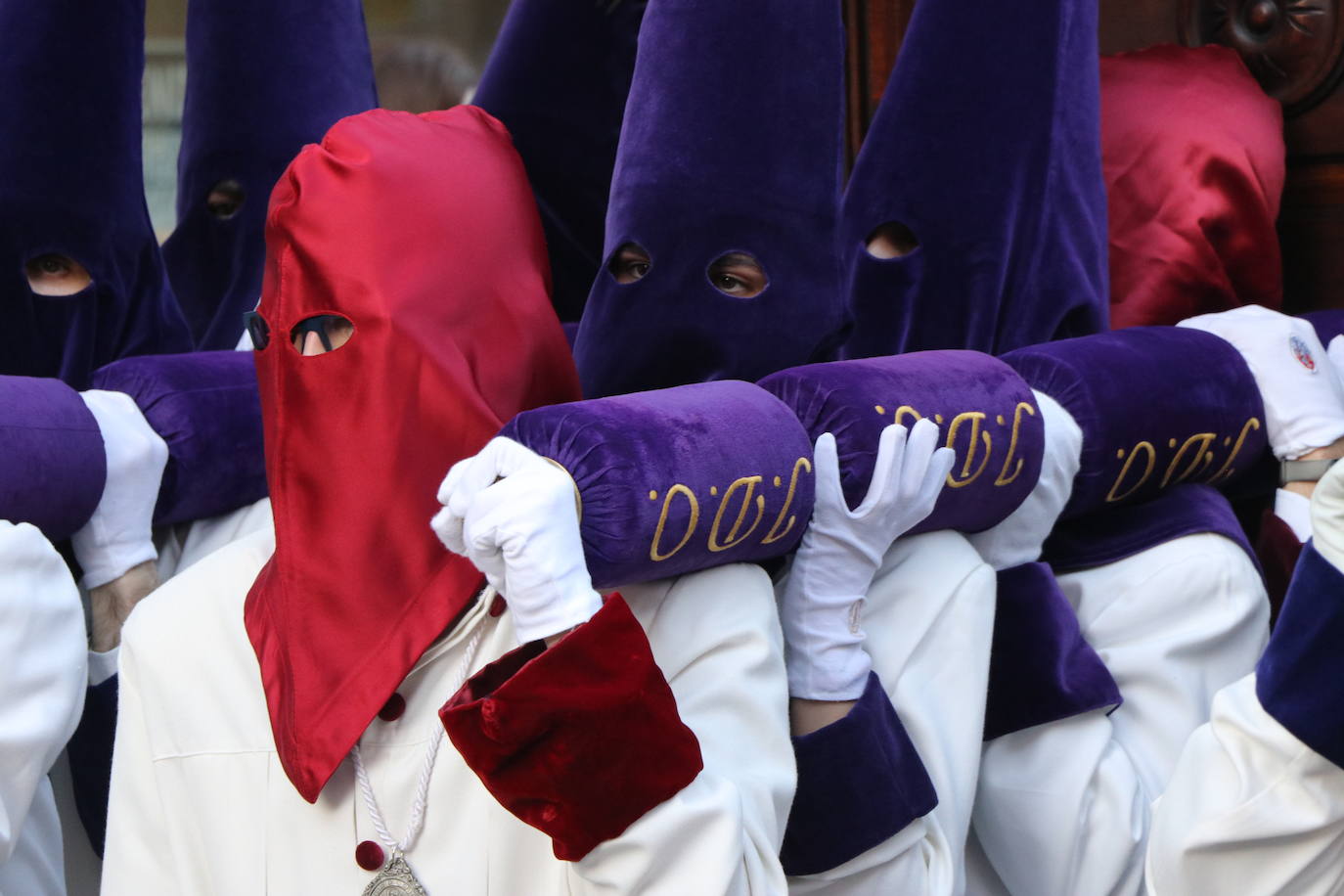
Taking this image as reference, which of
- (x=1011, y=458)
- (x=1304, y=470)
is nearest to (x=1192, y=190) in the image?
(x=1304, y=470)

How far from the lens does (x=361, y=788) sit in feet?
5.28

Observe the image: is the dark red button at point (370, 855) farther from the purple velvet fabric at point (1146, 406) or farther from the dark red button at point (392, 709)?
the purple velvet fabric at point (1146, 406)

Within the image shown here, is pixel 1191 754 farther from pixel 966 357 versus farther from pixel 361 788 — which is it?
pixel 361 788

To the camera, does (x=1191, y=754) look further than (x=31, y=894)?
No

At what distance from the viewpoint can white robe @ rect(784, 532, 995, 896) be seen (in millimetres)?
1830

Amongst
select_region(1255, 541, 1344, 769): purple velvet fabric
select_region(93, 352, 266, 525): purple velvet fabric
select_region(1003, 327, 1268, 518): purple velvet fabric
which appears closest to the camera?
select_region(1255, 541, 1344, 769): purple velvet fabric

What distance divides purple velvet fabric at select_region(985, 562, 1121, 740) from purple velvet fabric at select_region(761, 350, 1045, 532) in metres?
0.12

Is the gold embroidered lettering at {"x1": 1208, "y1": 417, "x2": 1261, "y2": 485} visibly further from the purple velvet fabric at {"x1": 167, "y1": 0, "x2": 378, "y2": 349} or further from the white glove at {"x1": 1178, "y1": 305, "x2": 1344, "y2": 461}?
the purple velvet fabric at {"x1": 167, "y1": 0, "x2": 378, "y2": 349}

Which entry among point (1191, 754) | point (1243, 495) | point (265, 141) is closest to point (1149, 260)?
point (1243, 495)

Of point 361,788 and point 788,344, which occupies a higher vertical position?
point 788,344

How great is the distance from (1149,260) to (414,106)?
1.53m

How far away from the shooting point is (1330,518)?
1.39 meters

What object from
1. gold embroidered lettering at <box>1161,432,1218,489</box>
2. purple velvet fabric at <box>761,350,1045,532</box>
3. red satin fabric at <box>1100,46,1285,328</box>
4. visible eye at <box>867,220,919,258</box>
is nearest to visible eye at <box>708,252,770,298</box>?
purple velvet fabric at <box>761,350,1045,532</box>

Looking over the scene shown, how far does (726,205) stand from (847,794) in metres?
0.74
